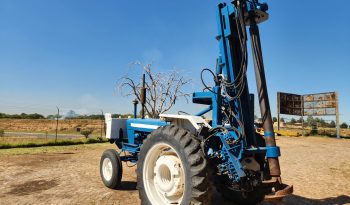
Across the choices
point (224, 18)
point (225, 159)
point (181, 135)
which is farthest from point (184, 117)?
point (224, 18)

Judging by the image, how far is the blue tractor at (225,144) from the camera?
154 inches

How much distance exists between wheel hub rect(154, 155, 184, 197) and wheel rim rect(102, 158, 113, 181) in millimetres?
2307

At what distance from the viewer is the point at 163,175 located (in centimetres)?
463

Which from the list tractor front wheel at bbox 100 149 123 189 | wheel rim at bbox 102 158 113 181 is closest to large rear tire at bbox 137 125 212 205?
tractor front wheel at bbox 100 149 123 189

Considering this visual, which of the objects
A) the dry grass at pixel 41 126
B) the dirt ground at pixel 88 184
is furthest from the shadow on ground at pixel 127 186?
the dry grass at pixel 41 126

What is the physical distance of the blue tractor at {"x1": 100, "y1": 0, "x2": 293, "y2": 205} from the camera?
154 inches

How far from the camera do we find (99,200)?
545cm

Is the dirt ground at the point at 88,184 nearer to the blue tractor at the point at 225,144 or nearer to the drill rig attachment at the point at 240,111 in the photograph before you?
the blue tractor at the point at 225,144

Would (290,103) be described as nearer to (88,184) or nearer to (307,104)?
(307,104)

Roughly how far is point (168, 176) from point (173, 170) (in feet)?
1.03

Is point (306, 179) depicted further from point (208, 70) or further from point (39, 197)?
point (39, 197)

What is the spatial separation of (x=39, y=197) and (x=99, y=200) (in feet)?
4.03

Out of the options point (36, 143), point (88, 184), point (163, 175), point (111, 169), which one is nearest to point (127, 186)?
point (111, 169)

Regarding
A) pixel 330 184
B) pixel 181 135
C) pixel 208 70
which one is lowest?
pixel 330 184
